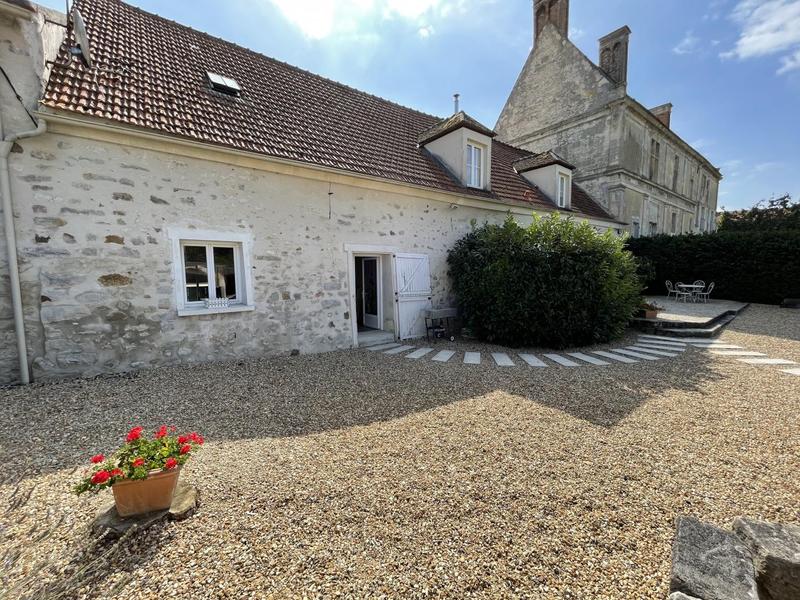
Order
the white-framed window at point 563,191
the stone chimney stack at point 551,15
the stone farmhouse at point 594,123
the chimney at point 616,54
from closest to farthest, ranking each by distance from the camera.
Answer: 1. the white-framed window at point 563,191
2. the chimney at point 616,54
3. the stone farmhouse at point 594,123
4. the stone chimney stack at point 551,15

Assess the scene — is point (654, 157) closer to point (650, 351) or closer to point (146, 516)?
point (650, 351)

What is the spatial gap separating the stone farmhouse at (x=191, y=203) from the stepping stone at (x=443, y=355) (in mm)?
1368

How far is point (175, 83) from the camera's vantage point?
240 inches

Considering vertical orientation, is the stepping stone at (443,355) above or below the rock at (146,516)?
below

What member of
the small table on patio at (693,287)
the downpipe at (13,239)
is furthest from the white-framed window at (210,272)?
the small table on patio at (693,287)

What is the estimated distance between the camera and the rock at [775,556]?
1660mm

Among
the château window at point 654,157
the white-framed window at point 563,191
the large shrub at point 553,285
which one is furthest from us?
the château window at point 654,157

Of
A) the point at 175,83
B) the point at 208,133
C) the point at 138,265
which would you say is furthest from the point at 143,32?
the point at 138,265

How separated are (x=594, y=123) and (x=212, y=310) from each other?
1643 cm

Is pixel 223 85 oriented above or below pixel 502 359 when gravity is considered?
above

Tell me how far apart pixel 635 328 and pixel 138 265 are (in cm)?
1087

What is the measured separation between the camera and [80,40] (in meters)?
5.05

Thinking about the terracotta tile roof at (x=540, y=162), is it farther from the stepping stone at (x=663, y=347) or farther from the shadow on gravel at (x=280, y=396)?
the shadow on gravel at (x=280, y=396)

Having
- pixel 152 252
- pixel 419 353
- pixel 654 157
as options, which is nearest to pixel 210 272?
pixel 152 252
